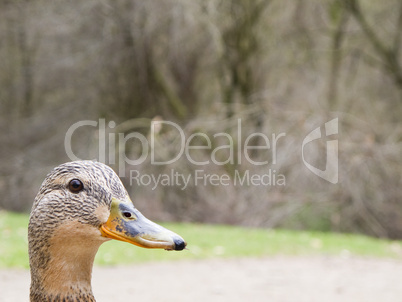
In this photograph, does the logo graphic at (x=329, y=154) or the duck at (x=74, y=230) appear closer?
the duck at (x=74, y=230)

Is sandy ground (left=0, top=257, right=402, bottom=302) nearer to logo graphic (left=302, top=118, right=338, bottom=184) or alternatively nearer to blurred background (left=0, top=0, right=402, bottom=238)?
logo graphic (left=302, top=118, right=338, bottom=184)

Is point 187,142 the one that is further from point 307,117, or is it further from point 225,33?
point 225,33

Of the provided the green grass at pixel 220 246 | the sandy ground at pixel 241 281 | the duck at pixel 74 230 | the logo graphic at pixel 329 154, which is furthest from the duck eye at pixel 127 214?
the logo graphic at pixel 329 154

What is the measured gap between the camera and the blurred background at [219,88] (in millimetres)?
11398

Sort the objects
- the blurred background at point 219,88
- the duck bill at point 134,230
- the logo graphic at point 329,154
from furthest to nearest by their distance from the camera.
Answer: the blurred background at point 219,88
the logo graphic at point 329,154
the duck bill at point 134,230

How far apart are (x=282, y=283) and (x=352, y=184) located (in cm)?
542

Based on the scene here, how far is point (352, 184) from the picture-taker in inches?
436

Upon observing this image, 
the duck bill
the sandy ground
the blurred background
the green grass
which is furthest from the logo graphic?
the duck bill

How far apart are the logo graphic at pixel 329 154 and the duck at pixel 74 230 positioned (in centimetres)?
891

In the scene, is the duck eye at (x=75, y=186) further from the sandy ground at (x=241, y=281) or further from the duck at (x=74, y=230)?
the sandy ground at (x=241, y=281)

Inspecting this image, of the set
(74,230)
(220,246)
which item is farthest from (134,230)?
(220,246)

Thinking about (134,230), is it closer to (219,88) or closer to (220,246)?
(220,246)

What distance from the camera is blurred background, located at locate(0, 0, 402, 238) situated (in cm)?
1140

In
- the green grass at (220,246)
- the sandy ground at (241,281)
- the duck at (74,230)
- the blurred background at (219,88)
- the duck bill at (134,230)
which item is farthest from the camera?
the blurred background at (219,88)
